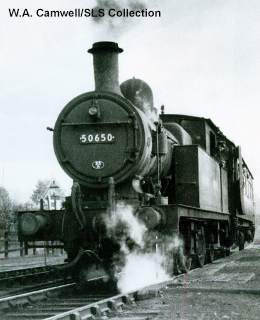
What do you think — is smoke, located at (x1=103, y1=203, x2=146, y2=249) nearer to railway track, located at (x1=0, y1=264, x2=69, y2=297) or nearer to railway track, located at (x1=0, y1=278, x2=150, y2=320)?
railway track, located at (x1=0, y1=278, x2=150, y2=320)

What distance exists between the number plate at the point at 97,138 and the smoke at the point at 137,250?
100 cm

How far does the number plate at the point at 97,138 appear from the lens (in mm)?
6965

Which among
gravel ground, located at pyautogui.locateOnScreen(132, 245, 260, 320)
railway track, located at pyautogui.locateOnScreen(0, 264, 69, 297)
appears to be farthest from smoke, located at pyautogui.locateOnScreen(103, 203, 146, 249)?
railway track, located at pyautogui.locateOnScreen(0, 264, 69, 297)

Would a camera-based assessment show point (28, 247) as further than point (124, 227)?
Yes

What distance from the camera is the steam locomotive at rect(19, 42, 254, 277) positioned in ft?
21.4

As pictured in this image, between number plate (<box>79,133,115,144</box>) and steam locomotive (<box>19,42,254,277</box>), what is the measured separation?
15 mm

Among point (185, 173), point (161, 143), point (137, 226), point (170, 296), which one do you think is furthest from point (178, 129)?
point (170, 296)

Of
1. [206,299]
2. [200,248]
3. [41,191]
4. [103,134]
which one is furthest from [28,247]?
[41,191]

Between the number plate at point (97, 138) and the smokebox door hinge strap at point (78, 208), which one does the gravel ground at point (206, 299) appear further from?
the number plate at point (97, 138)

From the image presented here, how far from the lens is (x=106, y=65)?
715 cm

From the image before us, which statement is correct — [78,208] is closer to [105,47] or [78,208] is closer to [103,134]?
[103,134]

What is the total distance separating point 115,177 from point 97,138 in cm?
66

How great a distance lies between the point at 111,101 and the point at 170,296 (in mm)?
3024

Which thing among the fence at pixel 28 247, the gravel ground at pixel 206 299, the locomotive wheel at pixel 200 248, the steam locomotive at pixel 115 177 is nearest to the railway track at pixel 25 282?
the fence at pixel 28 247
